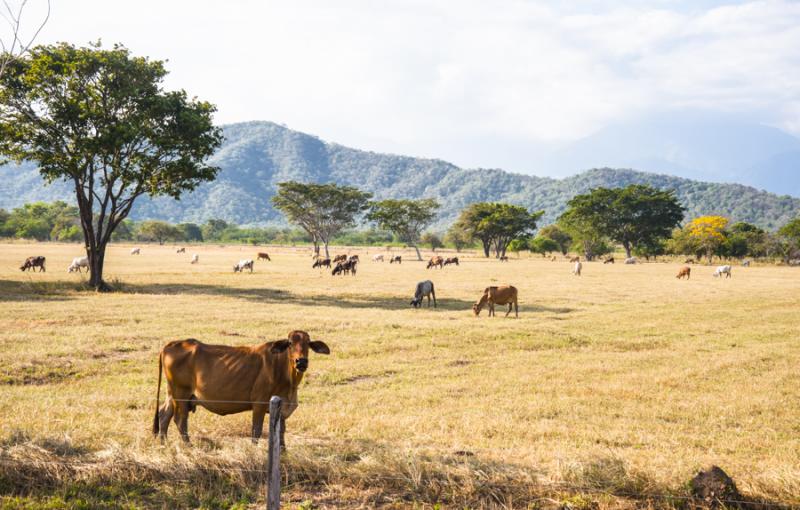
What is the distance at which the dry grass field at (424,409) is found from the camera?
5578 millimetres

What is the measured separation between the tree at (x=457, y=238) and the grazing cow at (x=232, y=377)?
93.9 m

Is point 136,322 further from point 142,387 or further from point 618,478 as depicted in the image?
point 618,478

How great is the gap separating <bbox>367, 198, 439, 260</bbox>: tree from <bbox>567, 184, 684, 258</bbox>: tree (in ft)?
86.0

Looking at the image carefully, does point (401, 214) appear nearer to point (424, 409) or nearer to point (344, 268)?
point (344, 268)

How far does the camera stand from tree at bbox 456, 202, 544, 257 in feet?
312

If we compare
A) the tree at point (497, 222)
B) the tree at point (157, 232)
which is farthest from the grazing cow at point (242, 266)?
the tree at point (157, 232)

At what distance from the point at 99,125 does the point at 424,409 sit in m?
25.5

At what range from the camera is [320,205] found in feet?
282

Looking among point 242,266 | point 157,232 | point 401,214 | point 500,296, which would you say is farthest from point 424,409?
point 157,232

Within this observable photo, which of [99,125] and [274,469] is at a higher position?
[99,125]

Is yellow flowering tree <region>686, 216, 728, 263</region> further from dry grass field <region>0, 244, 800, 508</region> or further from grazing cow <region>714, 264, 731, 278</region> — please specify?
dry grass field <region>0, 244, 800, 508</region>

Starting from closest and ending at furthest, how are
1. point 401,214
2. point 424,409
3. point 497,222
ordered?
1. point 424,409
2. point 401,214
3. point 497,222

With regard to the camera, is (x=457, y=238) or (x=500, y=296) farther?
(x=457, y=238)

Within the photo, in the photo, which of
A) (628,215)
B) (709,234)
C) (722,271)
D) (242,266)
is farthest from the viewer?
(628,215)
